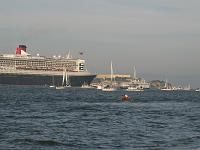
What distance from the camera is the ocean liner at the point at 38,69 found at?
153m

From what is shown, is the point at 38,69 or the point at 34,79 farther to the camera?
the point at 38,69

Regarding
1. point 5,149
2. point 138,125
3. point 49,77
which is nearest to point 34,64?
point 49,77

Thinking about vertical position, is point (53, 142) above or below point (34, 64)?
below

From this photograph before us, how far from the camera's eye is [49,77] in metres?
158

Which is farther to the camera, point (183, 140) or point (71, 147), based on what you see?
point (183, 140)

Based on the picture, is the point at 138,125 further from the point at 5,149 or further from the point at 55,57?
the point at 55,57

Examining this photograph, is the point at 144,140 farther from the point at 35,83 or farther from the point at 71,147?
the point at 35,83

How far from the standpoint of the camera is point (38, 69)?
521 ft

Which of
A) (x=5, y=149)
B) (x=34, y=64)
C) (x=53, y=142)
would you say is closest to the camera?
(x=5, y=149)

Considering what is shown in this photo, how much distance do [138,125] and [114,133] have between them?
4.94 m

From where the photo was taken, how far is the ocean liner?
153 meters

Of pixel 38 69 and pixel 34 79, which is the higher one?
pixel 38 69

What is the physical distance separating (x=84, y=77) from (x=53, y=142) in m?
144

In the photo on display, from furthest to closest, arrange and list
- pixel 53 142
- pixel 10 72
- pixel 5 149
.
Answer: pixel 10 72
pixel 53 142
pixel 5 149
